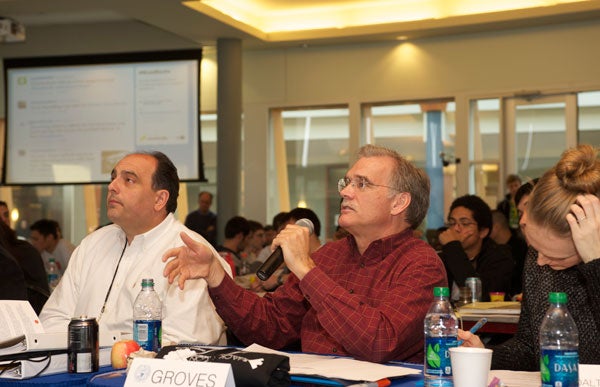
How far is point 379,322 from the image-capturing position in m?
2.44

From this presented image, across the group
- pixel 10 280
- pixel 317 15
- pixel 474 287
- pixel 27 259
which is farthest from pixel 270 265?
pixel 317 15

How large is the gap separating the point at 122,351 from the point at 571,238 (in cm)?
120

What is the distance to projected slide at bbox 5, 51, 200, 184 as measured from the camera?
1092 cm

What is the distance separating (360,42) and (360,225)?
9.04 metres

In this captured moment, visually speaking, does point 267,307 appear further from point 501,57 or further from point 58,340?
point 501,57

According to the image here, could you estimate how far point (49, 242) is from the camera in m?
8.86

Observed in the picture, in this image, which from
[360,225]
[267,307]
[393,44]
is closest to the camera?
[360,225]

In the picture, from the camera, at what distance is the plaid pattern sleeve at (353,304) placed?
2434 millimetres

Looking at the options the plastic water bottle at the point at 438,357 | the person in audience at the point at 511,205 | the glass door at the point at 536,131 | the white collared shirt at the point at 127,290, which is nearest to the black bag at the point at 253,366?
the plastic water bottle at the point at 438,357

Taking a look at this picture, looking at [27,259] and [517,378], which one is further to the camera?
[27,259]

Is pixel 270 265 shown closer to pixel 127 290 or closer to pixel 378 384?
pixel 378 384

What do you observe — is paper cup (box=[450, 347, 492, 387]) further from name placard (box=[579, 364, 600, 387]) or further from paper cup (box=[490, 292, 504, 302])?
paper cup (box=[490, 292, 504, 302])

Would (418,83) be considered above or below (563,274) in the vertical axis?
above

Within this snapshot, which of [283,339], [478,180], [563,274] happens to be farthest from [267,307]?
[478,180]
